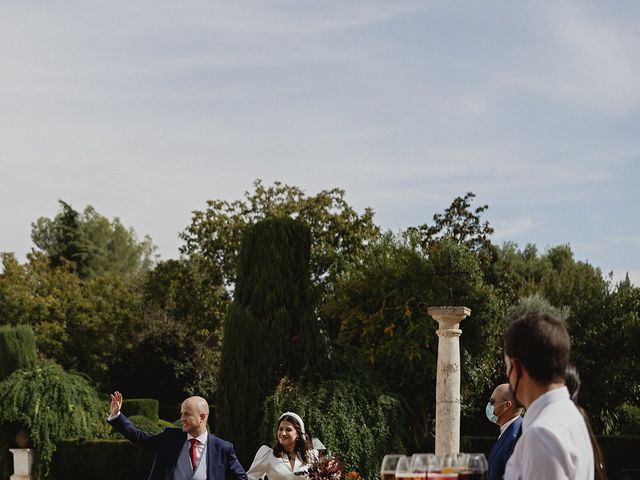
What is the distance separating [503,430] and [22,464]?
18436 millimetres

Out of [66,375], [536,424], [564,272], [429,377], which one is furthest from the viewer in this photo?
[564,272]

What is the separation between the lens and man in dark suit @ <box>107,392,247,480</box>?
7.75 metres

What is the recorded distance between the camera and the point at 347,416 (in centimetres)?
1969

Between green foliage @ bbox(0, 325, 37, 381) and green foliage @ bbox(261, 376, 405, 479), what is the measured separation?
31.8 ft

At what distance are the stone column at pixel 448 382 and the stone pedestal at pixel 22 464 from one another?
397 inches

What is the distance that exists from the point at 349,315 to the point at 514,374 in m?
28.4

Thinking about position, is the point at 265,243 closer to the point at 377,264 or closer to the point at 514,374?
the point at 377,264

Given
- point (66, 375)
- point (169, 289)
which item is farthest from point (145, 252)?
point (66, 375)

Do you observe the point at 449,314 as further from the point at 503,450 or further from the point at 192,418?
the point at 503,450

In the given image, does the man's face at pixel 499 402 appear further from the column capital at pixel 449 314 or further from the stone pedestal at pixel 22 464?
the stone pedestal at pixel 22 464

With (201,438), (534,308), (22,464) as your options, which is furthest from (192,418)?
(534,308)

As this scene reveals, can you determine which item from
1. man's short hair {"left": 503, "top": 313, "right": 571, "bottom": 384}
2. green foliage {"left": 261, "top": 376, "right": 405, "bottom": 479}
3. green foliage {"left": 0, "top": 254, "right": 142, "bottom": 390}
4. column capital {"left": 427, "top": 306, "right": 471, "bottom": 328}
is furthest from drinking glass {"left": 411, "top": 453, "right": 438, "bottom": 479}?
green foliage {"left": 0, "top": 254, "right": 142, "bottom": 390}

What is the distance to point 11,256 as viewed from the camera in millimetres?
49250

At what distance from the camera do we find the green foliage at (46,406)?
900 inches
